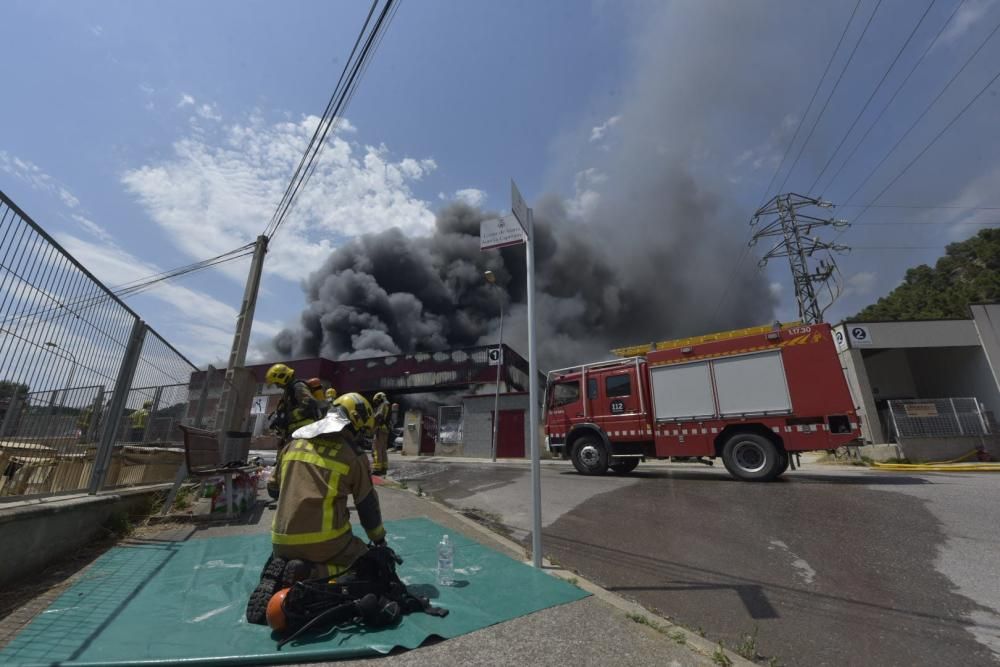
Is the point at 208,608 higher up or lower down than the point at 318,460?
lower down

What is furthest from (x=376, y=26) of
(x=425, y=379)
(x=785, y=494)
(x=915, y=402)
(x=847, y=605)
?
(x=425, y=379)

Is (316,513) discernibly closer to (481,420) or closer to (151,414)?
(151,414)

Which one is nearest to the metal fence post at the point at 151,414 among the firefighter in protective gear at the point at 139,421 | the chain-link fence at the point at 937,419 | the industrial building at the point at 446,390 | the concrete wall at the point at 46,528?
the firefighter in protective gear at the point at 139,421

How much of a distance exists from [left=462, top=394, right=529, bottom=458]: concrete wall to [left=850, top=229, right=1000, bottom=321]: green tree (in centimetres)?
2407

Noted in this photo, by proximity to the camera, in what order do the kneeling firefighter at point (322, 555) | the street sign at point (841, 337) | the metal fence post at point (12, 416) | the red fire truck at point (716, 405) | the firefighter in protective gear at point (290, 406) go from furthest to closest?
the street sign at point (841, 337), the red fire truck at point (716, 405), the firefighter in protective gear at point (290, 406), the metal fence post at point (12, 416), the kneeling firefighter at point (322, 555)

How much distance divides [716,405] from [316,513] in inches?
310

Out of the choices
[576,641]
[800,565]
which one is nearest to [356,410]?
[576,641]

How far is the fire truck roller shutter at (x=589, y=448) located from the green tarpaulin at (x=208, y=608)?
19.3 feet

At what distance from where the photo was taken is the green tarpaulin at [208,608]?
6.47ft

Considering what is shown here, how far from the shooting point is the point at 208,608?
255cm

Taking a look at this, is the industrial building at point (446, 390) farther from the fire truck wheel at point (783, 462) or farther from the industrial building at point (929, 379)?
the industrial building at point (929, 379)

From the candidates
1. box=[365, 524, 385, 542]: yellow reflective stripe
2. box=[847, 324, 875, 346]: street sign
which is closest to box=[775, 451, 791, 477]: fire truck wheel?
box=[365, 524, 385, 542]: yellow reflective stripe

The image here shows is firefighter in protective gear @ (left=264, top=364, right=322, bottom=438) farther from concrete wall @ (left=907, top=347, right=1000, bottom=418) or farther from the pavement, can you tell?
concrete wall @ (left=907, top=347, right=1000, bottom=418)

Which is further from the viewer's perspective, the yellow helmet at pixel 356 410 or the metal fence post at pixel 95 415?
the metal fence post at pixel 95 415
